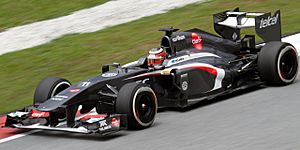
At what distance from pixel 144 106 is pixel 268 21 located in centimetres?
321

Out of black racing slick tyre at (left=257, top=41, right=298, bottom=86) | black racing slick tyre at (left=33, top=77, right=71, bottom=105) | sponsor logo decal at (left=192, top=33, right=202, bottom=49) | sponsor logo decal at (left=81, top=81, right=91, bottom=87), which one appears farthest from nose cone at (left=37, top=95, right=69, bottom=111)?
black racing slick tyre at (left=257, top=41, right=298, bottom=86)

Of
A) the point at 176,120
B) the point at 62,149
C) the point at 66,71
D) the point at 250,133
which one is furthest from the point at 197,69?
the point at 66,71

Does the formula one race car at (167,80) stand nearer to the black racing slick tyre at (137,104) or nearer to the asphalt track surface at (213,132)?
the black racing slick tyre at (137,104)

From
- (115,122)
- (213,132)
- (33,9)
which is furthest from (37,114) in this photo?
(33,9)

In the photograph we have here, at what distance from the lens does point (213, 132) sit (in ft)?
29.7

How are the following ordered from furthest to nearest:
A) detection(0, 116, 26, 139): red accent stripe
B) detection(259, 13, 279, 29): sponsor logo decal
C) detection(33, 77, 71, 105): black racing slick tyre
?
detection(259, 13, 279, 29): sponsor logo decal, detection(33, 77, 71, 105): black racing slick tyre, detection(0, 116, 26, 139): red accent stripe

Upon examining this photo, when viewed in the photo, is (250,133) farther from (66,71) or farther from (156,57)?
(66,71)

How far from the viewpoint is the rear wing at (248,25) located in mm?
11586

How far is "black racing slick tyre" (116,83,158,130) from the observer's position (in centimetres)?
911

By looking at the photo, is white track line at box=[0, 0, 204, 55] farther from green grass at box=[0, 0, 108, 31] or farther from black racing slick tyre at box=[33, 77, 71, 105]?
black racing slick tyre at box=[33, 77, 71, 105]

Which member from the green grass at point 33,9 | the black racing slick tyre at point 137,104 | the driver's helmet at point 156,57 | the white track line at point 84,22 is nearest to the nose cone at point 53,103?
the black racing slick tyre at point 137,104

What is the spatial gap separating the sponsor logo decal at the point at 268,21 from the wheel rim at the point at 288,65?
73 centimetres

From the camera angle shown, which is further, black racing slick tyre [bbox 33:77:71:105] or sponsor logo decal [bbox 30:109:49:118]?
black racing slick tyre [bbox 33:77:71:105]

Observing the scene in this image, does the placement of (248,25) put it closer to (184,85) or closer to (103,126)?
(184,85)
